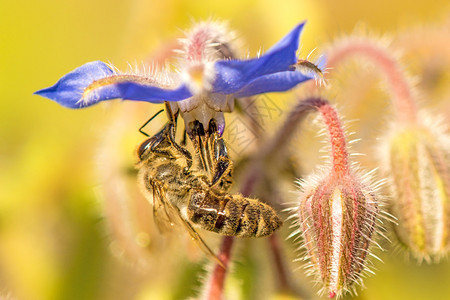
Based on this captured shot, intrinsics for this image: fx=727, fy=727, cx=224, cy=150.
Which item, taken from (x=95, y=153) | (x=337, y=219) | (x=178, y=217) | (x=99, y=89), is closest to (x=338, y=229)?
(x=337, y=219)

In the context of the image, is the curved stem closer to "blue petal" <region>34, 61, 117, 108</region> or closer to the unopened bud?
the unopened bud

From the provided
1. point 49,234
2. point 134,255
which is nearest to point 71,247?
point 49,234

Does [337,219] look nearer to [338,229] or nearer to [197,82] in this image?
[338,229]

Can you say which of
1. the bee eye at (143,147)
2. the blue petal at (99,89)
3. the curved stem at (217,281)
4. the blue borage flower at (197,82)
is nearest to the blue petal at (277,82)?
the blue borage flower at (197,82)

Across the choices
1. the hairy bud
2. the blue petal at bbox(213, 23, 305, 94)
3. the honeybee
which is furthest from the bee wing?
the hairy bud

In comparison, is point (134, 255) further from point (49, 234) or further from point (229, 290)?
point (49, 234)
